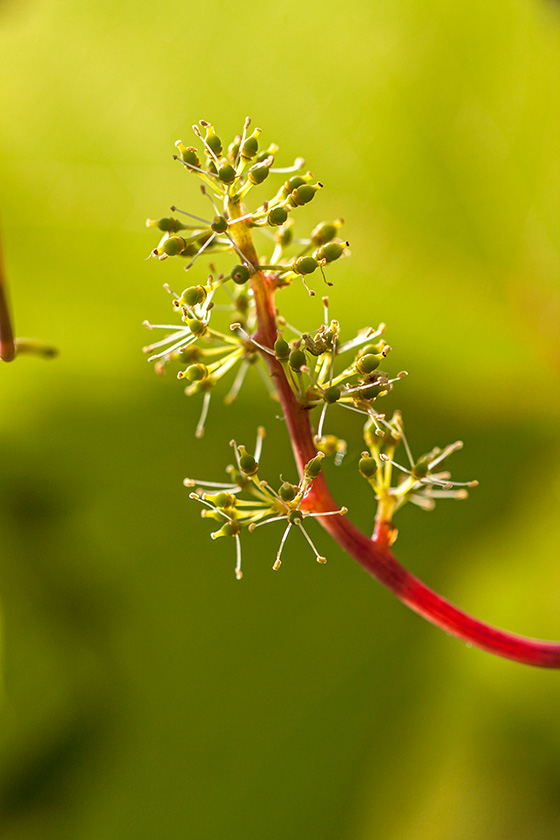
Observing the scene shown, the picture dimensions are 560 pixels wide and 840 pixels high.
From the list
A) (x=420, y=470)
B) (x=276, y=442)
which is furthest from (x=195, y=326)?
(x=276, y=442)

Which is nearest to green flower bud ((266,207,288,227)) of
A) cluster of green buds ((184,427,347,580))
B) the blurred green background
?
cluster of green buds ((184,427,347,580))

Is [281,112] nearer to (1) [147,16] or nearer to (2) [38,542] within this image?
(1) [147,16]

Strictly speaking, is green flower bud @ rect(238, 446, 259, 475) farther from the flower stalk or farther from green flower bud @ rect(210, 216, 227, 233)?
green flower bud @ rect(210, 216, 227, 233)

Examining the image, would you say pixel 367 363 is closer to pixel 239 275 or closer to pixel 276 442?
pixel 239 275

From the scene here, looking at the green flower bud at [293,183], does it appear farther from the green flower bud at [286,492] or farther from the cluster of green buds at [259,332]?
the green flower bud at [286,492]

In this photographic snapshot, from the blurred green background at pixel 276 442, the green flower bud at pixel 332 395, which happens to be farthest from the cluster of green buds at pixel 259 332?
the blurred green background at pixel 276 442
